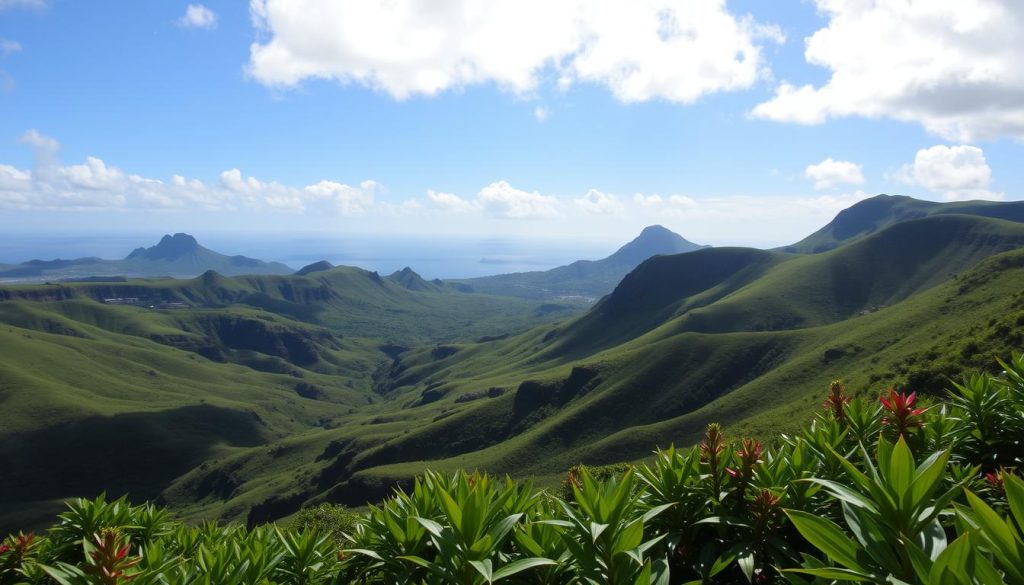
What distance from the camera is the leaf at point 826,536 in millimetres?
3064

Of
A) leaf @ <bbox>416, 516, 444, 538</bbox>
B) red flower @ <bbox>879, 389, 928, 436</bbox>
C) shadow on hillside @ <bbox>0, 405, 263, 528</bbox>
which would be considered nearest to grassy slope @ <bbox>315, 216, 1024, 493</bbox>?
red flower @ <bbox>879, 389, 928, 436</bbox>

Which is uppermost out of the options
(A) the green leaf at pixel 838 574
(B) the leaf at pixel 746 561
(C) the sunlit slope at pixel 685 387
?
(A) the green leaf at pixel 838 574

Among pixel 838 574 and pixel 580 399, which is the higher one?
pixel 838 574

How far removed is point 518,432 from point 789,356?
60814 millimetres

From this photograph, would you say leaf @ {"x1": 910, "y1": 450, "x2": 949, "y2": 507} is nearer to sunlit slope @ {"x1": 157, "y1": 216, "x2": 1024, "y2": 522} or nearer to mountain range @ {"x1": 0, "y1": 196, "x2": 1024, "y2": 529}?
mountain range @ {"x1": 0, "y1": 196, "x2": 1024, "y2": 529}

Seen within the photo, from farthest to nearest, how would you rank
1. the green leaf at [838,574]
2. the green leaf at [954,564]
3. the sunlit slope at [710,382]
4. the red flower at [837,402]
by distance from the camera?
1. the sunlit slope at [710,382]
2. the red flower at [837,402]
3. the green leaf at [838,574]
4. the green leaf at [954,564]

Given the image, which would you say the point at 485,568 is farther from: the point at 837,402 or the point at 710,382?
the point at 710,382

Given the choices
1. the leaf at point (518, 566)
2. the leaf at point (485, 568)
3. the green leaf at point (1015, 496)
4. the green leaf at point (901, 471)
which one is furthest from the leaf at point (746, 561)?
the leaf at point (485, 568)

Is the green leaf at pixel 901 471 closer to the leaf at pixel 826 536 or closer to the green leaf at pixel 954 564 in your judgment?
the leaf at pixel 826 536

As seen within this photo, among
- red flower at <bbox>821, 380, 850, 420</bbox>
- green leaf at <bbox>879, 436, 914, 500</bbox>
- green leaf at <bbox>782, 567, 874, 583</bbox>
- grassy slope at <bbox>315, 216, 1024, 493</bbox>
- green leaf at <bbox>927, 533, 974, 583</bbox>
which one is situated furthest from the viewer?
grassy slope at <bbox>315, 216, 1024, 493</bbox>

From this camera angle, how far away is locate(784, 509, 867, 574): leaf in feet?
10.1

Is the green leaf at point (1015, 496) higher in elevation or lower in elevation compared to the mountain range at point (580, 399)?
higher

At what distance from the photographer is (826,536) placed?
124 inches

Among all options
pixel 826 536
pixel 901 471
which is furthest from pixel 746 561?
pixel 901 471
